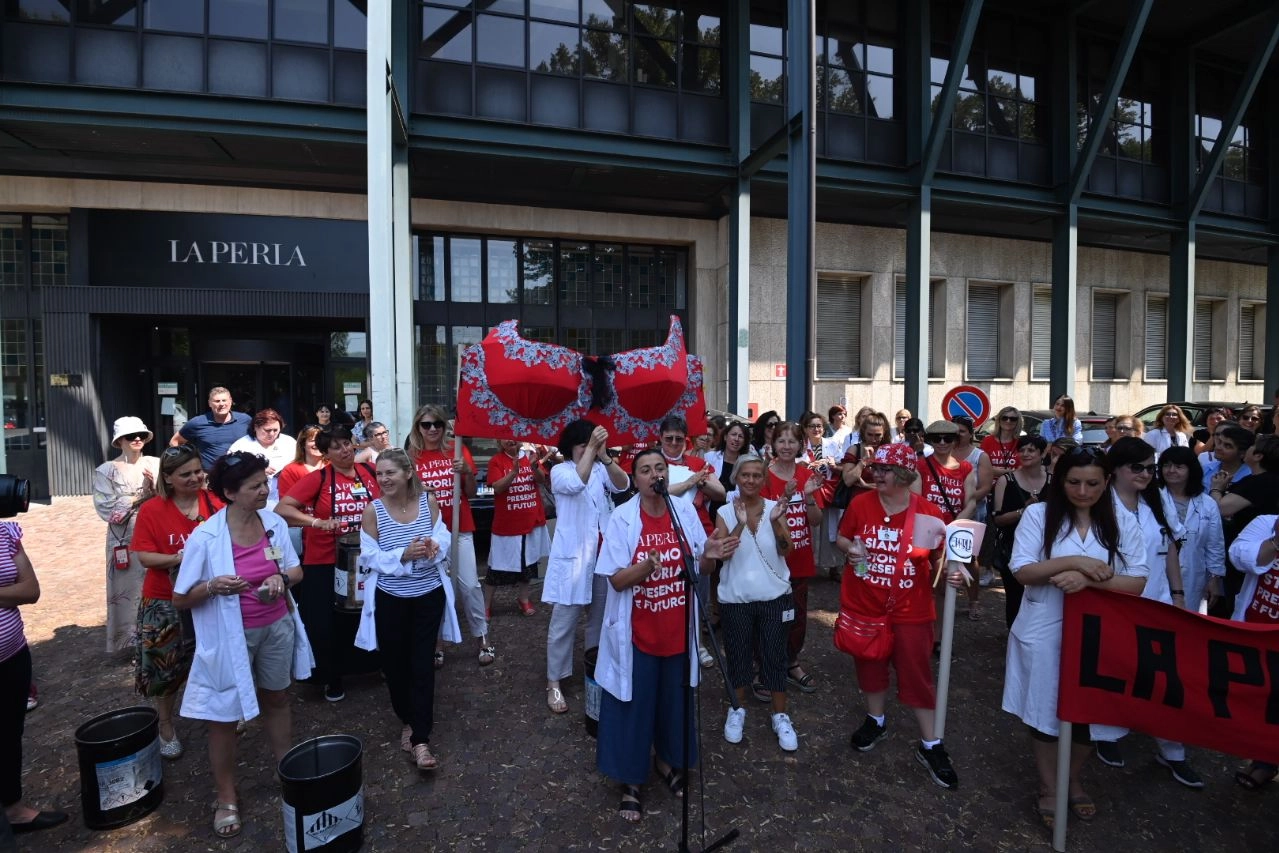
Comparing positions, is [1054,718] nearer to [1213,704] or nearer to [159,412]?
[1213,704]

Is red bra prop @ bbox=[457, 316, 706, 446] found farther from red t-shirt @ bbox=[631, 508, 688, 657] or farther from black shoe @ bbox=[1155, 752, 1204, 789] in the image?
black shoe @ bbox=[1155, 752, 1204, 789]

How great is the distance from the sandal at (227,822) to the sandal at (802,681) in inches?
139

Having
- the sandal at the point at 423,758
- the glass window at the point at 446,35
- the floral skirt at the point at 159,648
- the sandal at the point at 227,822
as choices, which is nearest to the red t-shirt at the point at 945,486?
the sandal at the point at 423,758

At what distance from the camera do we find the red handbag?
377 centimetres

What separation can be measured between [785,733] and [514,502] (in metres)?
3.10

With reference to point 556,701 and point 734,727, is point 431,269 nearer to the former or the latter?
point 556,701

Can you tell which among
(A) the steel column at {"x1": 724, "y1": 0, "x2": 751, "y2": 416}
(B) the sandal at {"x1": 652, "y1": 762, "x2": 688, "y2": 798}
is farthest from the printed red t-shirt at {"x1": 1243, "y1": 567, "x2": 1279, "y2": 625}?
(A) the steel column at {"x1": 724, "y1": 0, "x2": 751, "y2": 416}

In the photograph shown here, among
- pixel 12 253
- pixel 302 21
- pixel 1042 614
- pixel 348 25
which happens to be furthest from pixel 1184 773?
pixel 12 253

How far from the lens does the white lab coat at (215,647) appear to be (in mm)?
3223

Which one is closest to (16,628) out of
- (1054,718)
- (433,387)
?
(1054,718)

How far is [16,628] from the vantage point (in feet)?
10.6

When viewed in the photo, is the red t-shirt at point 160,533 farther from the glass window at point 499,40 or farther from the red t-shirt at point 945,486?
the glass window at point 499,40

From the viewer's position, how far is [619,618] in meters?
3.40

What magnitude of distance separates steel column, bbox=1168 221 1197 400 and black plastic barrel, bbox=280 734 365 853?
73.1 feet
